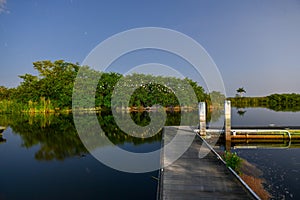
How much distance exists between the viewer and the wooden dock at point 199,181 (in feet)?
17.0

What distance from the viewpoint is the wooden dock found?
204 inches

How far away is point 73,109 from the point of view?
48.0m

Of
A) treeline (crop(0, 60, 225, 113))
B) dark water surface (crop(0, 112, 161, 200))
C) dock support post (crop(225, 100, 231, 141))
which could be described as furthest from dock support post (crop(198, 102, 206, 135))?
treeline (crop(0, 60, 225, 113))

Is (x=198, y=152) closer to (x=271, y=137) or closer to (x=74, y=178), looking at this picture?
(x=74, y=178)

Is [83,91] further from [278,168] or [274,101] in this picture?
[274,101]

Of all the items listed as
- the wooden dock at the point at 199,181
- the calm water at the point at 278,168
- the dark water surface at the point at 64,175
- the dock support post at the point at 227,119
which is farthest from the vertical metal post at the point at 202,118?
the wooden dock at the point at 199,181

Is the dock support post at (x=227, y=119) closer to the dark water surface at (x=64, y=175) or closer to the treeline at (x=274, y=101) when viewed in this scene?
the dark water surface at (x=64, y=175)

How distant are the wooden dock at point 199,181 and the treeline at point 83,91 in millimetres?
40723

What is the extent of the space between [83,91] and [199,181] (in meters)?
42.6

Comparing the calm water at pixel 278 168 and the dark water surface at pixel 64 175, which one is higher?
the calm water at pixel 278 168

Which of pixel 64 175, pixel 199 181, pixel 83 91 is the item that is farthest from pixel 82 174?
pixel 83 91

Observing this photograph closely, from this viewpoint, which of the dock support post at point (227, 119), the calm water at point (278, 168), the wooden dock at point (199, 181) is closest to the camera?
the wooden dock at point (199, 181)

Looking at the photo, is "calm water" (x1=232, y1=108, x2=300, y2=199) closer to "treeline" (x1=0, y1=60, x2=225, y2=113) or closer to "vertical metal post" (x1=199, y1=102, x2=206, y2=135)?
"vertical metal post" (x1=199, y1=102, x2=206, y2=135)

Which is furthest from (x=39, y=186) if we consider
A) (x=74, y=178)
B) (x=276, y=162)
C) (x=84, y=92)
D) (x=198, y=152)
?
(x=84, y=92)
